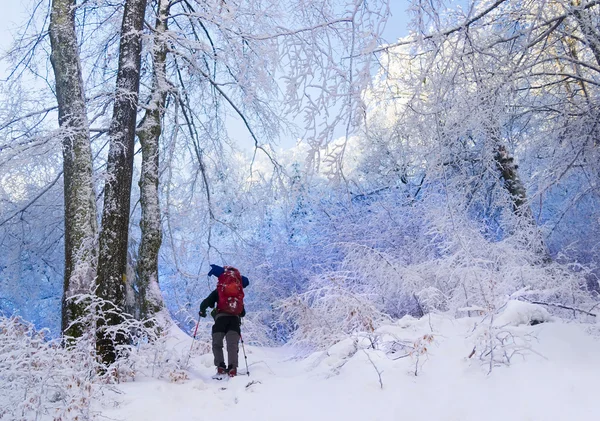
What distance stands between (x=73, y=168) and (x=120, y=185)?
592 millimetres

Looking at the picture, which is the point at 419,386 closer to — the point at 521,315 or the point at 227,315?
the point at 521,315

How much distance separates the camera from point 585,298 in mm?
6398

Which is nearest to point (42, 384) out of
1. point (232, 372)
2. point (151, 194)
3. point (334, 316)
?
point (232, 372)

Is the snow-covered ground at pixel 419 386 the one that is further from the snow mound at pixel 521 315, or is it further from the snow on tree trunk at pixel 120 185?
the snow on tree trunk at pixel 120 185

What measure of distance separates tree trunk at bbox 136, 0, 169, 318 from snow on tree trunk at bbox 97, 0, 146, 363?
1289mm

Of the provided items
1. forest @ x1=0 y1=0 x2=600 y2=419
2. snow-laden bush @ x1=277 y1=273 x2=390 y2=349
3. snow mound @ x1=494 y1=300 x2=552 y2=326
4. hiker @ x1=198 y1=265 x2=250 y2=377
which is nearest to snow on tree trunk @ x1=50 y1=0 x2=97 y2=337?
forest @ x1=0 y1=0 x2=600 y2=419

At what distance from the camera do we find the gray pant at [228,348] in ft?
18.0

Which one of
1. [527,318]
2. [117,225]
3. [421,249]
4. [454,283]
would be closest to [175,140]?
[117,225]

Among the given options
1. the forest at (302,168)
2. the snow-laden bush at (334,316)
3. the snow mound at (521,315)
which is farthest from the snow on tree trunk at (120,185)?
the snow mound at (521,315)

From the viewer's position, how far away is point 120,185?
5609 mm

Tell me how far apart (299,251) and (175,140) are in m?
4.77

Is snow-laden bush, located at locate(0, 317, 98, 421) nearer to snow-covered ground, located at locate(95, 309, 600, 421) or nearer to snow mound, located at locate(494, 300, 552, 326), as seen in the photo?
snow-covered ground, located at locate(95, 309, 600, 421)

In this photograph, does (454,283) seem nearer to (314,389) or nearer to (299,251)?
(314,389)

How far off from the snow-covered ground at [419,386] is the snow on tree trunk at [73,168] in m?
1.43
